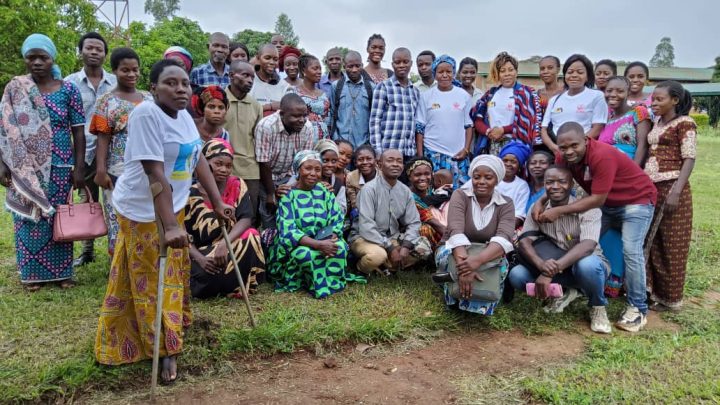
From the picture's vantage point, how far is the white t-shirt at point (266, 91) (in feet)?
19.1

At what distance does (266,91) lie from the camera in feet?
19.2

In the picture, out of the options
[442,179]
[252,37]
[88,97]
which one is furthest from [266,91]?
[252,37]

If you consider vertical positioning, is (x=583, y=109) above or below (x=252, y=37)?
below

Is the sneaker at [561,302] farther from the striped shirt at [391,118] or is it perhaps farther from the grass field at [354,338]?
the striped shirt at [391,118]

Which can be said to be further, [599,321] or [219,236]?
[219,236]

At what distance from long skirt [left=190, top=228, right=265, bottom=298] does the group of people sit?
0.01m

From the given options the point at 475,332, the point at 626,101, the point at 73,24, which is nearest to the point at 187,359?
the point at 475,332

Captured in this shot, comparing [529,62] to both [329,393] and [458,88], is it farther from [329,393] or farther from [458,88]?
[329,393]

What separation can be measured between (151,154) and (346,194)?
9.36 ft

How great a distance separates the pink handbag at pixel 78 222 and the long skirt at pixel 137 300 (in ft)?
4.65

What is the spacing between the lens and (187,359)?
348 cm

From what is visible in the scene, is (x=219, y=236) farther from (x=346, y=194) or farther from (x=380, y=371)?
(x=380, y=371)

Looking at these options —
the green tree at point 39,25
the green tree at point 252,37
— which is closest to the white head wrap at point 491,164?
the green tree at point 39,25

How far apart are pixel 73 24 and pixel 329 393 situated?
56.3 feet
